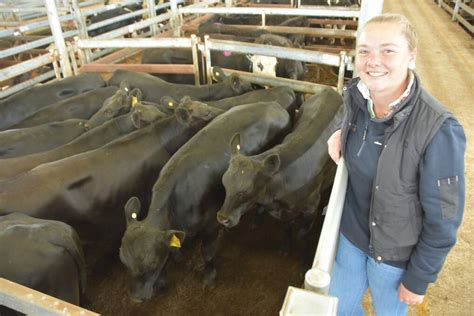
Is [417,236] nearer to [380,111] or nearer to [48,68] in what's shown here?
[380,111]

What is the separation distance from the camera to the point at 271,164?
2842mm

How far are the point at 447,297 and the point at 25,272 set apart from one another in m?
2.82

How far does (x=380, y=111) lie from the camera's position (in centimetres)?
176

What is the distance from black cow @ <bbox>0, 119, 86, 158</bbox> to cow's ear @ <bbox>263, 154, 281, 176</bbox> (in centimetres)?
213

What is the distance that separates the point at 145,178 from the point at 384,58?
2.41 meters

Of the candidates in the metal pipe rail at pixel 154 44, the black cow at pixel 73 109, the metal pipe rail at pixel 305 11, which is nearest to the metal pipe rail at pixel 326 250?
the black cow at pixel 73 109

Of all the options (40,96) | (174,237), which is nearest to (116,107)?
(40,96)

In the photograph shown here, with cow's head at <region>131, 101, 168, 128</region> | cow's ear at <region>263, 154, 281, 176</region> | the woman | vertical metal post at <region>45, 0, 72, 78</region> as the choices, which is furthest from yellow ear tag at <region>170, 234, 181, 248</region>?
vertical metal post at <region>45, 0, 72, 78</region>

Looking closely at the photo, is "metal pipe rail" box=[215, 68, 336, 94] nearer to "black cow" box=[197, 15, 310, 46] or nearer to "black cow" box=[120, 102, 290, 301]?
"black cow" box=[120, 102, 290, 301]

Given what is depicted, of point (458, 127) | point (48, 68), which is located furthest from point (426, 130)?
point (48, 68)

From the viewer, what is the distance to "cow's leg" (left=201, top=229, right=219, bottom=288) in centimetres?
318

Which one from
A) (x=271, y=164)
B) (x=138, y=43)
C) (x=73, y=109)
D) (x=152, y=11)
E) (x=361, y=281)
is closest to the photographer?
(x=361, y=281)

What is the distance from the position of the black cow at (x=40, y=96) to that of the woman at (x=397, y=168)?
13.4 feet

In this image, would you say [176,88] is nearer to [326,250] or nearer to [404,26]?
[404,26]
